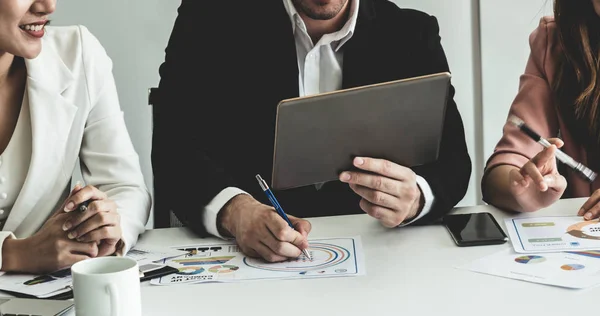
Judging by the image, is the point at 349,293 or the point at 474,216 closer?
the point at 349,293

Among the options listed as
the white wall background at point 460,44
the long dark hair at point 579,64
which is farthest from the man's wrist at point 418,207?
the white wall background at point 460,44

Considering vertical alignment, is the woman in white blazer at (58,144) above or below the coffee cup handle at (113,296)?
above

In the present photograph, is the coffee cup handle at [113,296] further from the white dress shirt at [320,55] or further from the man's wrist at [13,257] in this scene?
the white dress shirt at [320,55]

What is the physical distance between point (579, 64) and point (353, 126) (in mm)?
749

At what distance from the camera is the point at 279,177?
4.25ft

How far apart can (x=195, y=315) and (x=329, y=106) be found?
41cm

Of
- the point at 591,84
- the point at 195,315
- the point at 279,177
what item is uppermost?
the point at 591,84

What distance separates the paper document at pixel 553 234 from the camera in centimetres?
128

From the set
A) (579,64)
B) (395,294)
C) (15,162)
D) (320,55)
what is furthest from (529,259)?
(15,162)

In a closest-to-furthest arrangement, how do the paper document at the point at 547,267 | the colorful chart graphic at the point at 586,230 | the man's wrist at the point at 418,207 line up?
the paper document at the point at 547,267, the colorful chart graphic at the point at 586,230, the man's wrist at the point at 418,207

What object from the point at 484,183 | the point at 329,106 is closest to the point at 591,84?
the point at 484,183

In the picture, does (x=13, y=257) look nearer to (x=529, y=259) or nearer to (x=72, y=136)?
(x=72, y=136)

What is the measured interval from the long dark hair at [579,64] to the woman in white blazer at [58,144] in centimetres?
102

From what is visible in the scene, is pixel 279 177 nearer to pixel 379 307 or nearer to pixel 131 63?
pixel 379 307
